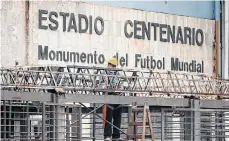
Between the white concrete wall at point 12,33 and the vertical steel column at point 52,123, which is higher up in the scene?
the white concrete wall at point 12,33

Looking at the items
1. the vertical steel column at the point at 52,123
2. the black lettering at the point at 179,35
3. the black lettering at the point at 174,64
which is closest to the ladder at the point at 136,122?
the vertical steel column at the point at 52,123

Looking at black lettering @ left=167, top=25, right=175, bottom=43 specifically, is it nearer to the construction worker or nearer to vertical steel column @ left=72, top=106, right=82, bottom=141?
the construction worker

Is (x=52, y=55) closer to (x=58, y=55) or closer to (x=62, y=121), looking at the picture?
(x=58, y=55)

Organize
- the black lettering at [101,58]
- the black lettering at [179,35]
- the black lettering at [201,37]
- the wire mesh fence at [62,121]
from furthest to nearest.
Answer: the black lettering at [201,37]
the black lettering at [179,35]
the black lettering at [101,58]
the wire mesh fence at [62,121]

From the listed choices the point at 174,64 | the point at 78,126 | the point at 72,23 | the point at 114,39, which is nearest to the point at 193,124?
the point at 78,126

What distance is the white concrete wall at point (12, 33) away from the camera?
24641 millimetres

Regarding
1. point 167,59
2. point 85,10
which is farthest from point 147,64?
point 85,10

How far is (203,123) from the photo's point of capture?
2005cm

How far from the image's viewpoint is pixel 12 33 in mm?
24891

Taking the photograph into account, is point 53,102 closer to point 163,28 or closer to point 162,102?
point 162,102

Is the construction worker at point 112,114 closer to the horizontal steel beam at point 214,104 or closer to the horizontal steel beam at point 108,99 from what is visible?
the horizontal steel beam at point 108,99

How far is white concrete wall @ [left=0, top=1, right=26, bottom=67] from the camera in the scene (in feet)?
80.8

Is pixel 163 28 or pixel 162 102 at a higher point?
pixel 163 28

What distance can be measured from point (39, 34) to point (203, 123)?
23.3 feet
